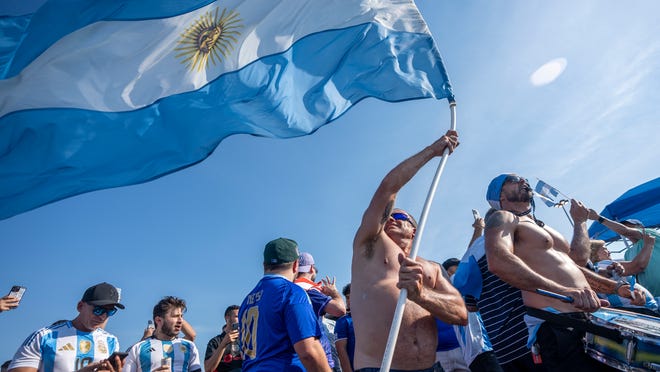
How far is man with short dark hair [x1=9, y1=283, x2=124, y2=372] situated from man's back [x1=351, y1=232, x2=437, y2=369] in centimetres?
282

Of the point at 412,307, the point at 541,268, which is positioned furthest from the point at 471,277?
the point at 412,307

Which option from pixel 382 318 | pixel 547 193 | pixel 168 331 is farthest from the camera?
pixel 547 193

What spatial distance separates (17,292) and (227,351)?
3168 mm

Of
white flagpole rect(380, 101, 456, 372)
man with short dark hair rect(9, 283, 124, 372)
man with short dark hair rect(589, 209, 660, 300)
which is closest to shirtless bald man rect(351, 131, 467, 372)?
white flagpole rect(380, 101, 456, 372)

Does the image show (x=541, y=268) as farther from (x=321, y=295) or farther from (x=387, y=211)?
(x=321, y=295)

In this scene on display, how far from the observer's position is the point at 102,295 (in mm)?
5258

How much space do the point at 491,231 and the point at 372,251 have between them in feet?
3.95

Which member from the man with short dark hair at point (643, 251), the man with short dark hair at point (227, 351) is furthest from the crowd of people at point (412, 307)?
the man with short dark hair at point (643, 251)

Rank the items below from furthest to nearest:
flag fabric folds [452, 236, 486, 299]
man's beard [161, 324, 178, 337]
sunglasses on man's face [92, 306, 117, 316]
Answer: man's beard [161, 324, 178, 337]
sunglasses on man's face [92, 306, 117, 316]
flag fabric folds [452, 236, 486, 299]

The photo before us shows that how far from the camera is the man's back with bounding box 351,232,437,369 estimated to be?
10.2 feet

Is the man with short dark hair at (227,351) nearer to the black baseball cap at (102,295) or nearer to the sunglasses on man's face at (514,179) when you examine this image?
the black baseball cap at (102,295)

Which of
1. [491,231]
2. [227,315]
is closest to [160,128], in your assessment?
[491,231]

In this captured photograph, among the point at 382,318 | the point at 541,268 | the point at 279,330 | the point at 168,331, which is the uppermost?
the point at 168,331

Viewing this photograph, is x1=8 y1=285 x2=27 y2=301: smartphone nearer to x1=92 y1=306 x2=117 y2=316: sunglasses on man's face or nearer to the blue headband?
x1=92 y1=306 x2=117 y2=316: sunglasses on man's face
